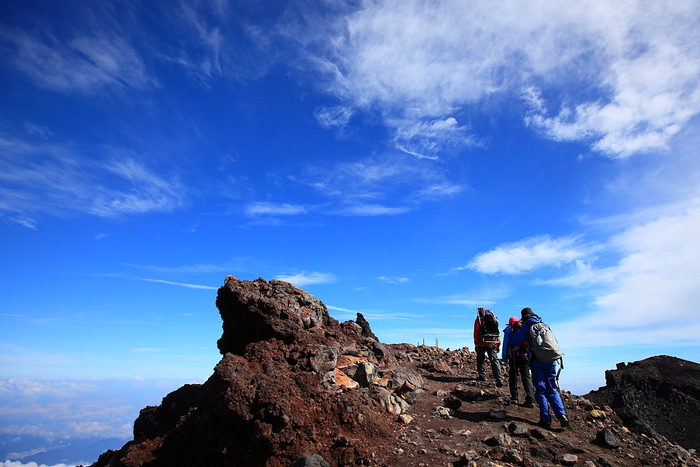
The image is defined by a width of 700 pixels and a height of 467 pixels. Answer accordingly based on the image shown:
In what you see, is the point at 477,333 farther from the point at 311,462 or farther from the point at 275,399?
the point at 311,462

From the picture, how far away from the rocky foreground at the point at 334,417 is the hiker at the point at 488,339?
Result: 0.52m

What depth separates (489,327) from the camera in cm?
1312

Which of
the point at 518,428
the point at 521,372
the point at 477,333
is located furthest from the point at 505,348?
the point at 518,428

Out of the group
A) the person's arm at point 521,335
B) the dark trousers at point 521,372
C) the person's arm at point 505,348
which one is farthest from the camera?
the person's arm at point 505,348

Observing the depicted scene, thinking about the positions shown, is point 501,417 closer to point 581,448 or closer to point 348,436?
point 581,448

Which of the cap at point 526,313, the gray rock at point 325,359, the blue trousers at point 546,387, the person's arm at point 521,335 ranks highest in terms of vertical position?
the cap at point 526,313

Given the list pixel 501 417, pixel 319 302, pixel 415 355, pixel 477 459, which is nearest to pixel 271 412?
pixel 477 459

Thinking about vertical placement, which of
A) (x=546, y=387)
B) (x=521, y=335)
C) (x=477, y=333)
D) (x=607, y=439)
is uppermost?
(x=477, y=333)

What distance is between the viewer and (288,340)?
1228 cm

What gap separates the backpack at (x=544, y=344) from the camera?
920 centimetres

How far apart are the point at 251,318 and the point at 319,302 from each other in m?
3.18

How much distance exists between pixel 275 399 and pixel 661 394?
20.2 meters

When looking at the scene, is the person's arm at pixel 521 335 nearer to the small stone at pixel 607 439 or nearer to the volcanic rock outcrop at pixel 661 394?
the small stone at pixel 607 439

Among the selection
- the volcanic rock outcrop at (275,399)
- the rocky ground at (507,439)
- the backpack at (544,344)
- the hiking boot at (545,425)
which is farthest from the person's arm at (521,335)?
the volcanic rock outcrop at (275,399)
